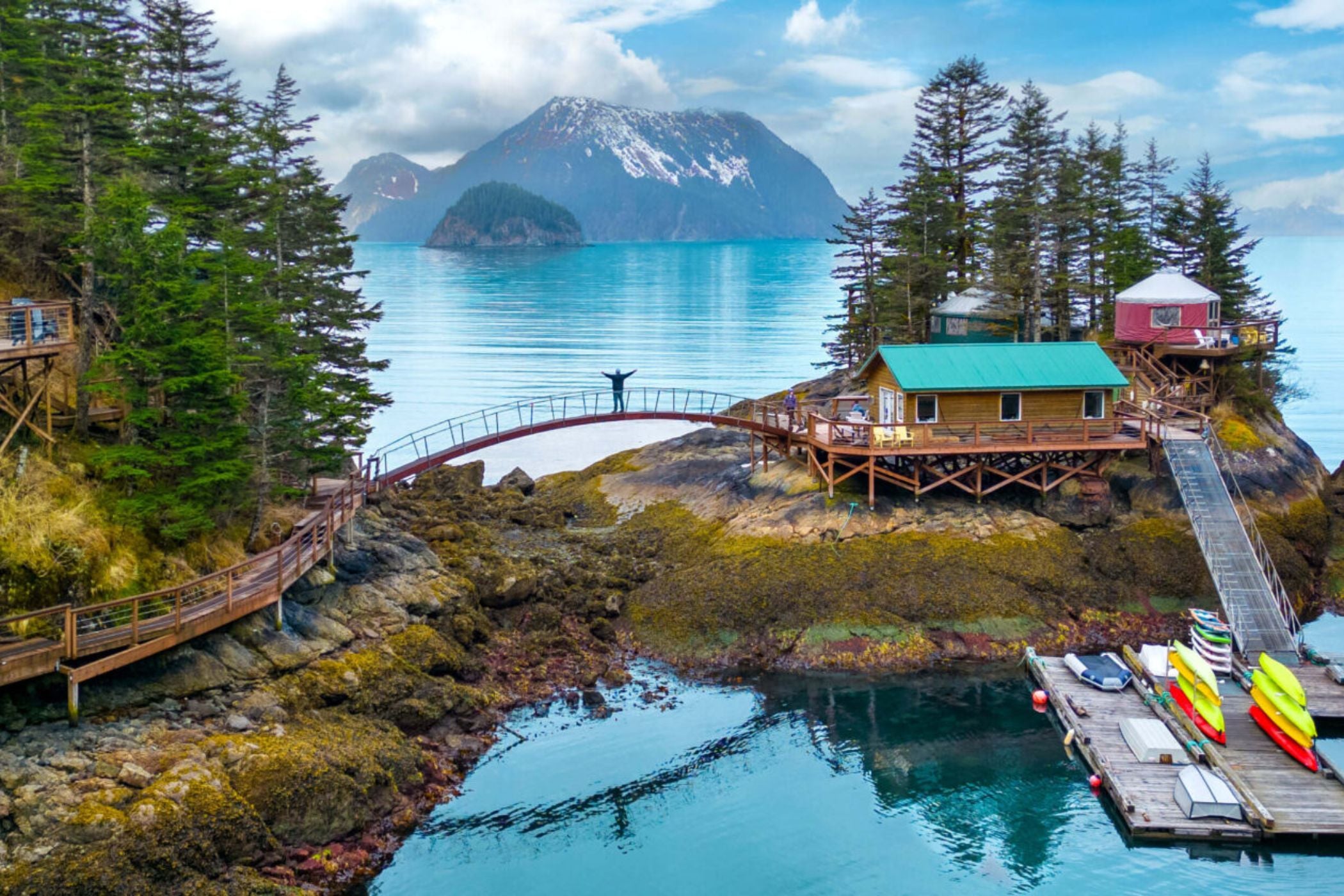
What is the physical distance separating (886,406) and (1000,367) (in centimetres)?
461

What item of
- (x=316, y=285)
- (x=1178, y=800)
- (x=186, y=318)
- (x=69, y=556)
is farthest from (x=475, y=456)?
(x=1178, y=800)

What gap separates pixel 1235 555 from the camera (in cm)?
3591

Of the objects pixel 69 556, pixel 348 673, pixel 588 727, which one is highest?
pixel 69 556

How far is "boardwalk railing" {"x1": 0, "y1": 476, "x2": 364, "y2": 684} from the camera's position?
22125 millimetres

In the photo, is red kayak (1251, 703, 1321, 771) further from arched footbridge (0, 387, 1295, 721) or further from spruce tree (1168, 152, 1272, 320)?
spruce tree (1168, 152, 1272, 320)

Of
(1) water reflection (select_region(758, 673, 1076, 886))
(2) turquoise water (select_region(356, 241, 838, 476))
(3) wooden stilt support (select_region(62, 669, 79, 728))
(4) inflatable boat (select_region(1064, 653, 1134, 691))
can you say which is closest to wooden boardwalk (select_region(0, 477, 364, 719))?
(3) wooden stilt support (select_region(62, 669, 79, 728))

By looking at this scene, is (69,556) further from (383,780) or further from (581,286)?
(581,286)

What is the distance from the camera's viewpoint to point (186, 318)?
29375mm

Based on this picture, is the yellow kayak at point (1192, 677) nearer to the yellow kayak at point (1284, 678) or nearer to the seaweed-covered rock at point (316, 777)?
the yellow kayak at point (1284, 678)

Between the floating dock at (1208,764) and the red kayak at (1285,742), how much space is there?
17 centimetres

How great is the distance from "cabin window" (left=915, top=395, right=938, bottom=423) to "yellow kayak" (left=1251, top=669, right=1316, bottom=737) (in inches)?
577

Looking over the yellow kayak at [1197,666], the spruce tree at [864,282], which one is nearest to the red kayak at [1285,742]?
the yellow kayak at [1197,666]

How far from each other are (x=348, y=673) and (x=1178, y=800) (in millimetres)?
20967

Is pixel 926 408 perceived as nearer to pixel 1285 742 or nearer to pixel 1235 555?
pixel 1235 555
